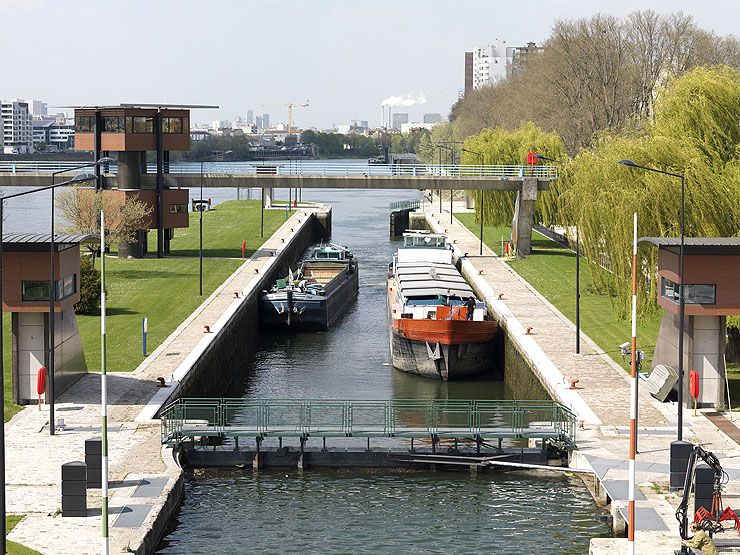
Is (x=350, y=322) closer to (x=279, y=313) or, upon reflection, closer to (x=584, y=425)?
(x=279, y=313)

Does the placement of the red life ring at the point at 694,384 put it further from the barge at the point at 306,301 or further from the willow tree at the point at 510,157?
the willow tree at the point at 510,157

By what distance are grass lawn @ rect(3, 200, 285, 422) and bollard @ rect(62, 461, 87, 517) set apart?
29.2 feet

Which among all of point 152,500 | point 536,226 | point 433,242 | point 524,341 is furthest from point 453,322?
point 536,226

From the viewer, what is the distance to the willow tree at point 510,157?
284 ft

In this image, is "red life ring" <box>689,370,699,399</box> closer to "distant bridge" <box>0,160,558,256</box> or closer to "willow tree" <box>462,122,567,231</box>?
"distant bridge" <box>0,160,558,256</box>

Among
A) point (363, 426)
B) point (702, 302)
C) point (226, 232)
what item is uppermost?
point (702, 302)

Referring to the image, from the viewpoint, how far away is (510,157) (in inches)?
3711

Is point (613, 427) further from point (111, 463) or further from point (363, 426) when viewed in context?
point (111, 463)

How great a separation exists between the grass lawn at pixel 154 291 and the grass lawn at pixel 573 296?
15.8 metres

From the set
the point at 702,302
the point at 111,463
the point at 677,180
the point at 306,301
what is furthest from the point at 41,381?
the point at 306,301

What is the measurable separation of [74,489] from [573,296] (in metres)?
37.9

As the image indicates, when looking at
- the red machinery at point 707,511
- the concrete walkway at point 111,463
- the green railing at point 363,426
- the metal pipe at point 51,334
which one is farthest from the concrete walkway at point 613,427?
the metal pipe at point 51,334

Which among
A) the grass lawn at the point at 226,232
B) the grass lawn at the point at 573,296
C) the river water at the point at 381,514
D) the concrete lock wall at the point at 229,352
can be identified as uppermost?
the grass lawn at the point at 226,232

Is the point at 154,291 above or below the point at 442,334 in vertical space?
above
